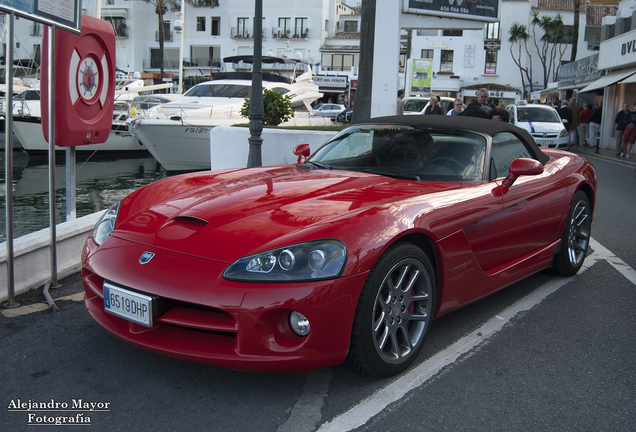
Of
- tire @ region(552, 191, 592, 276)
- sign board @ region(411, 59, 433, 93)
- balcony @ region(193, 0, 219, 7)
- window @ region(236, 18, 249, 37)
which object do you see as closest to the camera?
tire @ region(552, 191, 592, 276)

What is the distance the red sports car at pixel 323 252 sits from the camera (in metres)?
2.46

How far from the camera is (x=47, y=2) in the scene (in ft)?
12.5

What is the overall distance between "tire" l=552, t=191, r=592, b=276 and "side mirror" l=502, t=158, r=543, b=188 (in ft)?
3.52

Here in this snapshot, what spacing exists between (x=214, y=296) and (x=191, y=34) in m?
54.9

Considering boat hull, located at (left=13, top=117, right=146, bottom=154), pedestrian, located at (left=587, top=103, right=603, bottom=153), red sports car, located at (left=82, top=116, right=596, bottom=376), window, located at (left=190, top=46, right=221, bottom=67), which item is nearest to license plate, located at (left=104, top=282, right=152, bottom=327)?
red sports car, located at (left=82, top=116, right=596, bottom=376)

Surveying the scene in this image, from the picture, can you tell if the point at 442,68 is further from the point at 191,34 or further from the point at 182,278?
the point at 182,278

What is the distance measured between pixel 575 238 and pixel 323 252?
3.02 meters

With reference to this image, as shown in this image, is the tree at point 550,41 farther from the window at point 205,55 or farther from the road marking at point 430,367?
the road marking at point 430,367

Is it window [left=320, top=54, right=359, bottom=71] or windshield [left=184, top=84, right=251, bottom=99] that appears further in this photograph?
window [left=320, top=54, right=359, bottom=71]

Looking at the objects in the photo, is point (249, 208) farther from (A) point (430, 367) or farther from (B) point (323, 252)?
(A) point (430, 367)

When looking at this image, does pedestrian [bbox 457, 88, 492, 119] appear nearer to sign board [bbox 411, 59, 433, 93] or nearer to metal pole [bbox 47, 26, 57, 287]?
metal pole [bbox 47, 26, 57, 287]

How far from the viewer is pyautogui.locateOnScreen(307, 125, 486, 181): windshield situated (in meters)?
3.72

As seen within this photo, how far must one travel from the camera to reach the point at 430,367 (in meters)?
2.97

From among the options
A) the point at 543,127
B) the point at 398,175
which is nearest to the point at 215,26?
the point at 543,127
